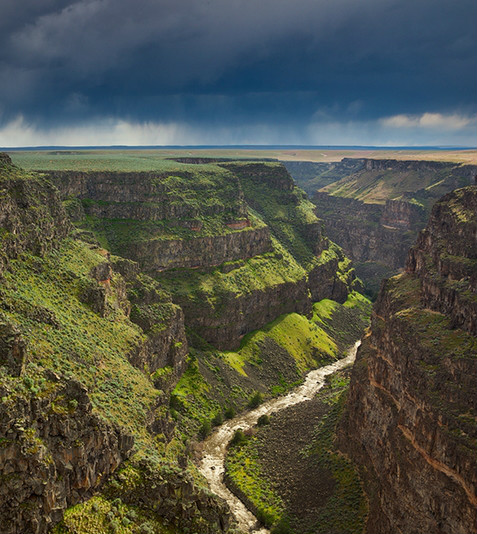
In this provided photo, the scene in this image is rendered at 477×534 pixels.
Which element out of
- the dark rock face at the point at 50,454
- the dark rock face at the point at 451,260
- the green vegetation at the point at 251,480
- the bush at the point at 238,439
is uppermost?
the dark rock face at the point at 451,260

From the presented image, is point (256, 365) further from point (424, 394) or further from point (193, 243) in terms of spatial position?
point (424, 394)

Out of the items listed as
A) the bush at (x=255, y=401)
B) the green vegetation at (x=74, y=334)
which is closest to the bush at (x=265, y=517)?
the green vegetation at (x=74, y=334)

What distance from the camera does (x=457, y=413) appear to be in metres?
73.1

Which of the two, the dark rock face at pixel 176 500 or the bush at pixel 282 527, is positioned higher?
the dark rock face at pixel 176 500

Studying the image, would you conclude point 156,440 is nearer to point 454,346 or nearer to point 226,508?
point 226,508

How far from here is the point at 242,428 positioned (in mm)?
127000

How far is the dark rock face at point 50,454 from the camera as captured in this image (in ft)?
181

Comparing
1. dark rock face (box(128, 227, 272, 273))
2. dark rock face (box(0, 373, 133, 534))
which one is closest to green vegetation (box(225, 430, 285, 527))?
dark rock face (box(0, 373, 133, 534))

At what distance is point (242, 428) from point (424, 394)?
56.6 metres

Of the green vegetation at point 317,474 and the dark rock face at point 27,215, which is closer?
the green vegetation at point 317,474

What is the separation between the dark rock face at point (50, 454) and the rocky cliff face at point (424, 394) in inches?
1468

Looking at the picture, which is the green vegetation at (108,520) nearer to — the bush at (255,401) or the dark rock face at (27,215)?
the dark rock face at (27,215)

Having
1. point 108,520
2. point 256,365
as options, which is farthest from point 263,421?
point 108,520

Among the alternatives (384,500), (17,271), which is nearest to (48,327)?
(17,271)
